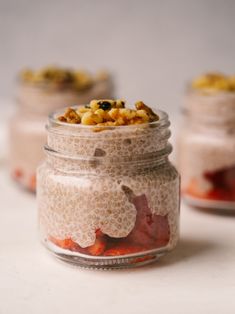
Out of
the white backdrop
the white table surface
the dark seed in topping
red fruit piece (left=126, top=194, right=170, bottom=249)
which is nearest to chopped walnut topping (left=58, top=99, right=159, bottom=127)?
the dark seed in topping

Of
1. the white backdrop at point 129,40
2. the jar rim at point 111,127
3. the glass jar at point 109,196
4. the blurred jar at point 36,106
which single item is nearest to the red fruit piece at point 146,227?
the glass jar at point 109,196

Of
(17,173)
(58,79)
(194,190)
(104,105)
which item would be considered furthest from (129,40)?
(104,105)

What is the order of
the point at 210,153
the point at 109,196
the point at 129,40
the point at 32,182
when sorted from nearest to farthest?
the point at 109,196 → the point at 210,153 → the point at 32,182 → the point at 129,40

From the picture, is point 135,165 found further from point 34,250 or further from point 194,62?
point 194,62

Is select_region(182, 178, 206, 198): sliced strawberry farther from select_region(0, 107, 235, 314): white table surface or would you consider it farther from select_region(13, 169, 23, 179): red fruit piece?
select_region(13, 169, 23, 179): red fruit piece

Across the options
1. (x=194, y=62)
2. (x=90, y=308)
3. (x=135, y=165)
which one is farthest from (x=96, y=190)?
(x=194, y=62)

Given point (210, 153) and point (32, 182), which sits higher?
point (210, 153)

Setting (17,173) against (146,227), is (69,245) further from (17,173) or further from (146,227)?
(17,173)
